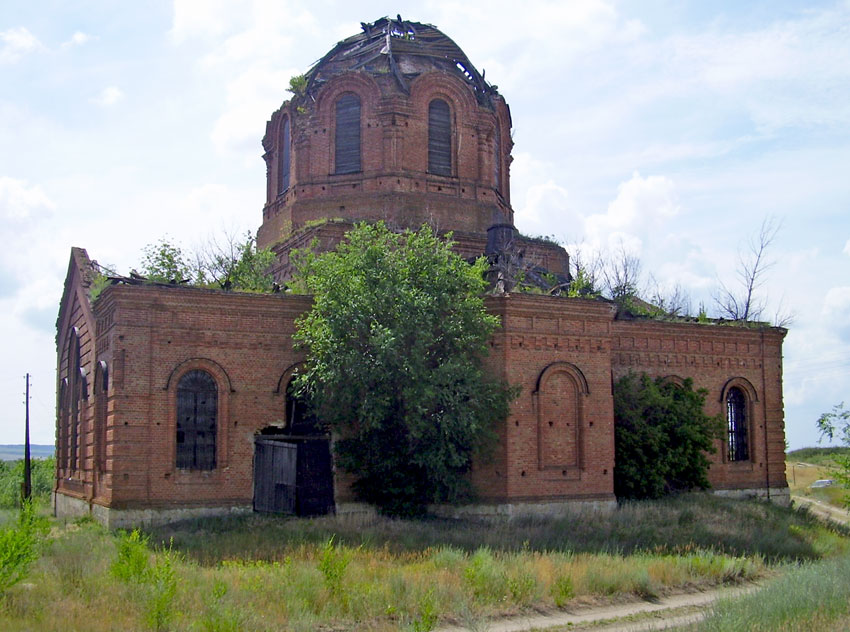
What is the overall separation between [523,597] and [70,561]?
23.6ft

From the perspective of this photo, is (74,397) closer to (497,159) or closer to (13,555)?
(13,555)

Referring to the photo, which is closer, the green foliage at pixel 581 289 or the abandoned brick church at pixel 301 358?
the abandoned brick church at pixel 301 358

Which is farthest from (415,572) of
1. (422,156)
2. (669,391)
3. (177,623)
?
(422,156)

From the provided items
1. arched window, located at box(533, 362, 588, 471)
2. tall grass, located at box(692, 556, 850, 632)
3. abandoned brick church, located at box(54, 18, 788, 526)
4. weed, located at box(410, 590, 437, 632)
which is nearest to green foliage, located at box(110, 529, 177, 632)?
weed, located at box(410, 590, 437, 632)

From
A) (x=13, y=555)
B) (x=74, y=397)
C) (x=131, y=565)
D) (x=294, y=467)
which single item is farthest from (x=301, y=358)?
(x=13, y=555)

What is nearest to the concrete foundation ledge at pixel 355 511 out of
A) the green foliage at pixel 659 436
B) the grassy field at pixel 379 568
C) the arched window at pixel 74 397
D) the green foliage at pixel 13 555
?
the grassy field at pixel 379 568

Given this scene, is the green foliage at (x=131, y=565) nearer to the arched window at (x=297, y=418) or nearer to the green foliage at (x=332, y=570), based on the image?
the green foliage at (x=332, y=570)

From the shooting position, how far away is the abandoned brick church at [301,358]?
20031 mm

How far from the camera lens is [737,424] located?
1068 inches

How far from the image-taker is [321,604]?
13.0 meters

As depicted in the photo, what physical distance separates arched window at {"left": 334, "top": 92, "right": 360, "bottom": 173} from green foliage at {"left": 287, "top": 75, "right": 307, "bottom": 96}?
1.50m

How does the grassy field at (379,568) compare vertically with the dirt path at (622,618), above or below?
above

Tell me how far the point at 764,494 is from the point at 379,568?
1598cm

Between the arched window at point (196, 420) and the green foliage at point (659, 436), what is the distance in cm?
1005
